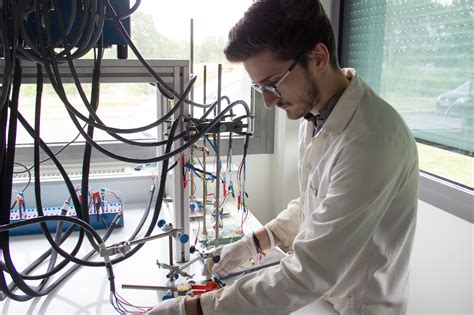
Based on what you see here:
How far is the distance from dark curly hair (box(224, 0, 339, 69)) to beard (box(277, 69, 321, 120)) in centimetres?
6

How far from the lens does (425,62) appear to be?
1795mm

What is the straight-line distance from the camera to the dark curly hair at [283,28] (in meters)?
1.04

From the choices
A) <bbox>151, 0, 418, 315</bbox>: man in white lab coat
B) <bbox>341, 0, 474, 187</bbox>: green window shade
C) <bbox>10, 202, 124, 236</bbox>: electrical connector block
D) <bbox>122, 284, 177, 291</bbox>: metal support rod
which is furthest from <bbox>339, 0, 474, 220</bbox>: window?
<bbox>10, 202, 124, 236</bbox>: electrical connector block

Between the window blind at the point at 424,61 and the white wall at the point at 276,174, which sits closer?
the window blind at the point at 424,61

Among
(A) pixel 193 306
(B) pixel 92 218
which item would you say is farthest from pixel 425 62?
(B) pixel 92 218

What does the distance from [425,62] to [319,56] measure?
0.96 metres

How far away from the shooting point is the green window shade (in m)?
1.61

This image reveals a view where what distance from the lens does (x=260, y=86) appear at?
3.77 feet

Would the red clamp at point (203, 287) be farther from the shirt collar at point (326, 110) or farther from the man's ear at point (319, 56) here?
the man's ear at point (319, 56)

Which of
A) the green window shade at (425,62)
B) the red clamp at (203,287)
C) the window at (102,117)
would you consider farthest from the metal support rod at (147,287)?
the green window shade at (425,62)

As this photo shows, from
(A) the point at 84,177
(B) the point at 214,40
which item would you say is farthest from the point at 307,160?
(B) the point at 214,40

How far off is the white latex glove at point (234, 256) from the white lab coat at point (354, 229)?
0.99 feet

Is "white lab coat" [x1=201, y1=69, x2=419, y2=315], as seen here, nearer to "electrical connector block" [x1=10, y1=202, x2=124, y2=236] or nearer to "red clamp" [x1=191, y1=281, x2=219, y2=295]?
"red clamp" [x1=191, y1=281, x2=219, y2=295]

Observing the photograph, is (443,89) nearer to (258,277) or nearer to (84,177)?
(258,277)
